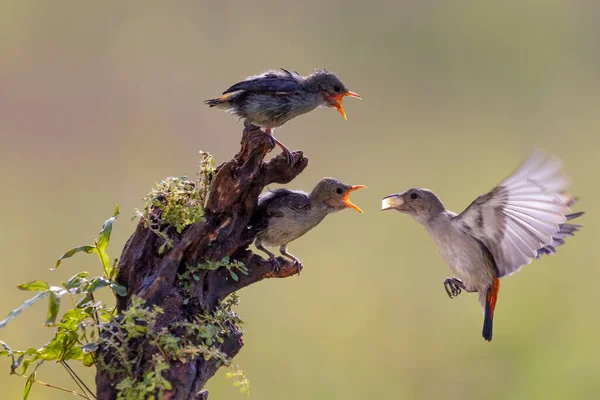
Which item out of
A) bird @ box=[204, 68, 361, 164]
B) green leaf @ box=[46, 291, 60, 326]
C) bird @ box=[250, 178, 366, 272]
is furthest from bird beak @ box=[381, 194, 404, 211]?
green leaf @ box=[46, 291, 60, 326]

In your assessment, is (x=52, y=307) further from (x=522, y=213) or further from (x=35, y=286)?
(x=522, y=213)

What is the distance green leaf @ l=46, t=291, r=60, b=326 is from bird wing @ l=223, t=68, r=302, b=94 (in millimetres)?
1320

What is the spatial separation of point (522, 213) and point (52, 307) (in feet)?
6.06

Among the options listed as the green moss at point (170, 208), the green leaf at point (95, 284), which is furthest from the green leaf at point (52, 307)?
the green moss at point (170, 208)

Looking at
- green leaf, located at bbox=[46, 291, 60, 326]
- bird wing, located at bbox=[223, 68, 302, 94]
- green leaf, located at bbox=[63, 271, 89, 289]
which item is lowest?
green leaf, located at bbox=[46, 291, 60, 326]

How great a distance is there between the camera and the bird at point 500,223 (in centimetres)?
280

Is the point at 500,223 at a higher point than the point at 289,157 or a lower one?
lower

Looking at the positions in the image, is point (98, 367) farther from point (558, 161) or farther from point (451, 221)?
point (558, 161)

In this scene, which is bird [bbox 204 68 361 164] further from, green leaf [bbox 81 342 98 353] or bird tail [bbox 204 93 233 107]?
green leaf [bbox 81 342 98 353]

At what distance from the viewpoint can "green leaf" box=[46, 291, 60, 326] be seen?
7.78 feet

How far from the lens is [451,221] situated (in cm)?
325

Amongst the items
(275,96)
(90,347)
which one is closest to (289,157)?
(275,96)

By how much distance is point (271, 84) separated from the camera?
3.38 m

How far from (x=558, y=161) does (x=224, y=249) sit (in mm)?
1331
